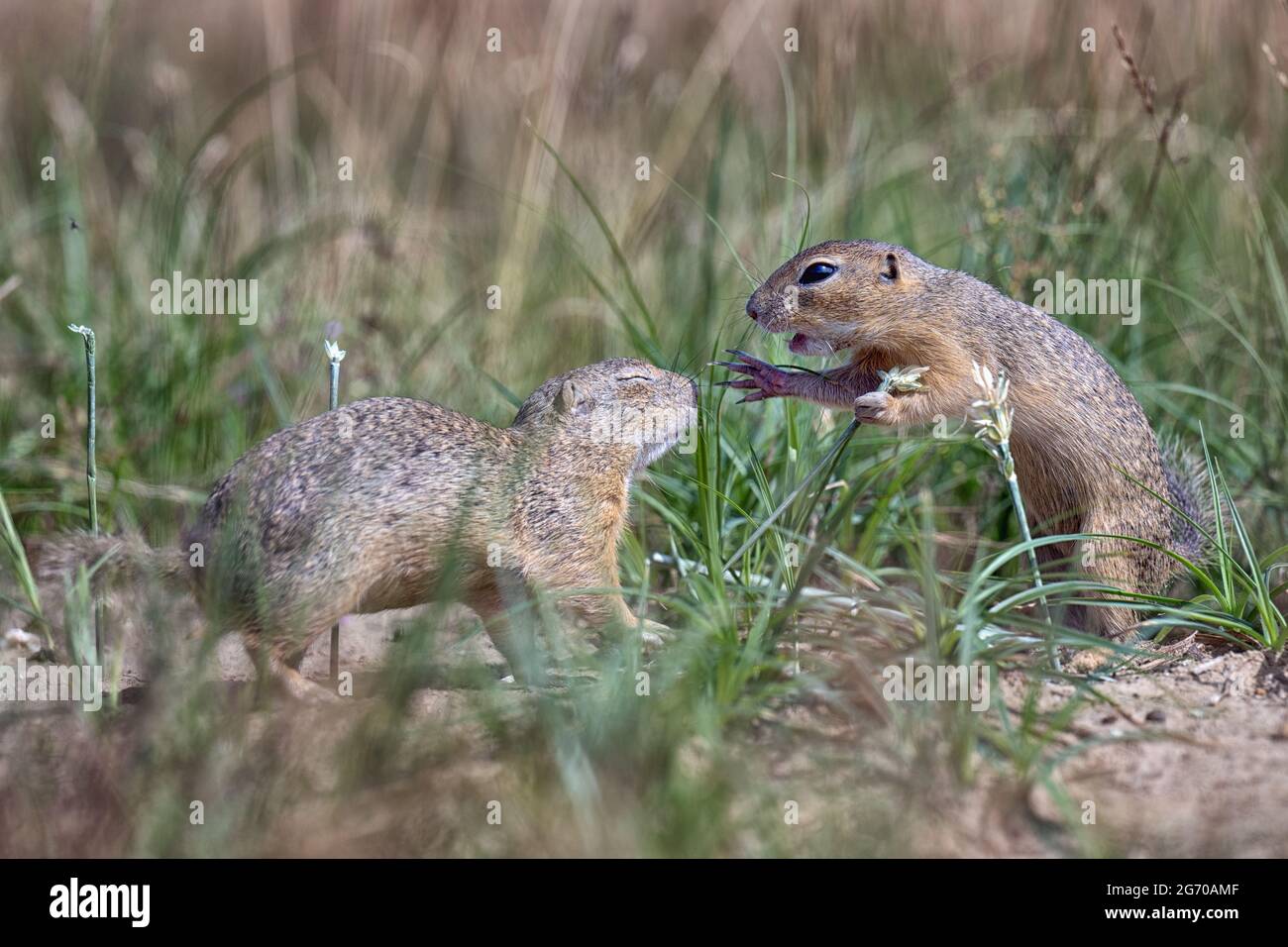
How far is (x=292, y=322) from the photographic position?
629cm

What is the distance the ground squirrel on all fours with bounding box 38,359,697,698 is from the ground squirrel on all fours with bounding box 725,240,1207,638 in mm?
486

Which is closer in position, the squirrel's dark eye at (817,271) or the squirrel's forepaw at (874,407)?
the squirrel's forepaw at (874,407)

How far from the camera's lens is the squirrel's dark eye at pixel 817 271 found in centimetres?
457

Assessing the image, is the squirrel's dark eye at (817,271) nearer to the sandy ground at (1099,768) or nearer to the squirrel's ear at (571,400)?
the squirrel's ear at (571,400)

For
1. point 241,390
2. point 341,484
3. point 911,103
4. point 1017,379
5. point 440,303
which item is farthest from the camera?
point 911,103

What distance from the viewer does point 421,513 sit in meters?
4.05

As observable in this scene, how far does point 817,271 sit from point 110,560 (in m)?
2.42

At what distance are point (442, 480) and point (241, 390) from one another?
6.67 feet

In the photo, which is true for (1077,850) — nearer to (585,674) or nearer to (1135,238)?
(585,674)

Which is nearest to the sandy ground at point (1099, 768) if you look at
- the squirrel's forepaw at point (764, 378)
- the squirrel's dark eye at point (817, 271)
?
the squirrel's forepaw at point (764, 378)

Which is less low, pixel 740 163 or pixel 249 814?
pixel 740 163

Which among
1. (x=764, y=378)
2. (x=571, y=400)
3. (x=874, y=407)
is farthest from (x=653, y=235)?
(x=874, y=407)

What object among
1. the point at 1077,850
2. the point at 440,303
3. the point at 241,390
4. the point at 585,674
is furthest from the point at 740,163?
the point at 1077,850

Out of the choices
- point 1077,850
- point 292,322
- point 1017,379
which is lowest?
point 1077,850
